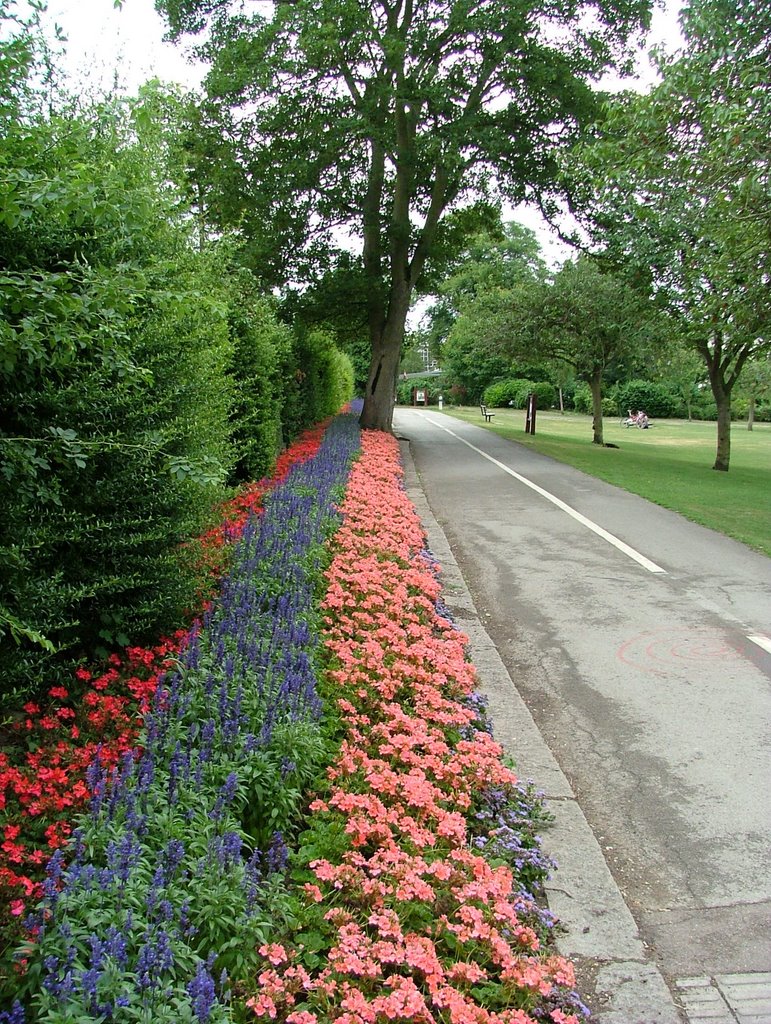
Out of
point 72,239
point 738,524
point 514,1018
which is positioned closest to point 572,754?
point 514,1018

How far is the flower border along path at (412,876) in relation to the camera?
225 cm

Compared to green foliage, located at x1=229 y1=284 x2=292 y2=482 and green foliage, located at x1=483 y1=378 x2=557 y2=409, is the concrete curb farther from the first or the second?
green foliage, located at x1=483 y1=378 x2=557 y2=409

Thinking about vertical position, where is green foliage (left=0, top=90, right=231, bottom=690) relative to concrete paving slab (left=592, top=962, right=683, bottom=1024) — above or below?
above

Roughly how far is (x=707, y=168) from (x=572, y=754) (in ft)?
27.7

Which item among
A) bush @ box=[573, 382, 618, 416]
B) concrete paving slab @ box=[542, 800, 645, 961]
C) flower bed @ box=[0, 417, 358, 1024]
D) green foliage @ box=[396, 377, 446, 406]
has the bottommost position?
concrete paving slab @ box=[542, 800, 645, 961]

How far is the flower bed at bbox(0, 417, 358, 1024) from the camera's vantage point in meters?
1.98

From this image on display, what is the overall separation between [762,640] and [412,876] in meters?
4.63

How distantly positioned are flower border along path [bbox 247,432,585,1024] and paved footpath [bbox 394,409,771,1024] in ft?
1.00

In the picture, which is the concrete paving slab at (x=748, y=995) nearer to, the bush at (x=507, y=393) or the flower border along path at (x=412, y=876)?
the flower border along path at (x=412, y=876)

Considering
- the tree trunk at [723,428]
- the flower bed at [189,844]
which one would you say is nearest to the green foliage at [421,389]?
the tree trunk at [723,428]

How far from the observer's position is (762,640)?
20.5ft

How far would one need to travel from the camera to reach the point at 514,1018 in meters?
2.19

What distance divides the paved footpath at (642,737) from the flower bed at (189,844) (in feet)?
3.94

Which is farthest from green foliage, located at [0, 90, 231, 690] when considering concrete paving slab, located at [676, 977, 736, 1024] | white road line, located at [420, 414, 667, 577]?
white road line, located at [420, 414, 667, 577]
